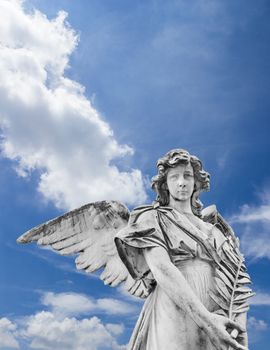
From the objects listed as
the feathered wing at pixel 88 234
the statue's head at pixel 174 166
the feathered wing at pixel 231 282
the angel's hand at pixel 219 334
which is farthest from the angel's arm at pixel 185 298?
the feathered wing at pixel 88 234

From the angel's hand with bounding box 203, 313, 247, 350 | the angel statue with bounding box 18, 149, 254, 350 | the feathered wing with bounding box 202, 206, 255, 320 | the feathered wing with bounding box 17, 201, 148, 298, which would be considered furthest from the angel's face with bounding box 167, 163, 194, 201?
the angel's hand with bounding box 203, 313, 247, 350

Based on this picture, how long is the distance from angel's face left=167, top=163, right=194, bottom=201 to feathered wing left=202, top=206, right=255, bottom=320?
0.76m

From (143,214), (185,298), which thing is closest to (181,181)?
(143,214)

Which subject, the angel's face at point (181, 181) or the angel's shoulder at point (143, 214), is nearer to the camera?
the angel's shoulder at point (143, 214)

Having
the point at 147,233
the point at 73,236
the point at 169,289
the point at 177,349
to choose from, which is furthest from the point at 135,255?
the point at 73,236

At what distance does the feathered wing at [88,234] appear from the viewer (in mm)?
7270

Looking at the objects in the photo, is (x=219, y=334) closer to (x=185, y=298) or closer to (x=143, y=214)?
(x=185, y=298)

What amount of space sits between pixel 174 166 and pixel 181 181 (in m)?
0.21

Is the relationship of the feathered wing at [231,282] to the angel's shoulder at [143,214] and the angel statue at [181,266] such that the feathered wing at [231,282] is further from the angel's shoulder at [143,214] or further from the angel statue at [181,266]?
the angel's shoulder at [143,214]

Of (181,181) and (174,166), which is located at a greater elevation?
(174,166)

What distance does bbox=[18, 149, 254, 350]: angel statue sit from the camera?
548 cm

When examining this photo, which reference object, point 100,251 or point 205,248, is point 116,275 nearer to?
point 100,251

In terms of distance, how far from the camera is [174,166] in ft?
21.1

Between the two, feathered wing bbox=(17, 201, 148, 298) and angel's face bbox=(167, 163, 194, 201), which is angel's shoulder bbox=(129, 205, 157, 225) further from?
feathered wing bbox=(17, 201, 148, 298)
